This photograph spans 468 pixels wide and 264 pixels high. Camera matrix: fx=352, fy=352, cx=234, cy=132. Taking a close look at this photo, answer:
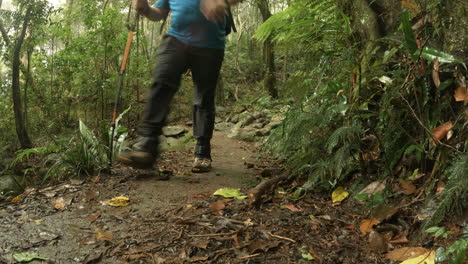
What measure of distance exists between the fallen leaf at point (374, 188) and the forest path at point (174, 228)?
0.18 m

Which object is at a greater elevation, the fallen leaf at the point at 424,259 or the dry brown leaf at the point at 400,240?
the fallen leaf at the point at 424,259

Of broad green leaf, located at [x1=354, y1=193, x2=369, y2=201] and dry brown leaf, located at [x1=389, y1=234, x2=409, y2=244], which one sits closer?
dry brown leaf, located at [x1=389, y1=234, x2=409, y2=244]

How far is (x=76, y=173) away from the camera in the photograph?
3.22 m

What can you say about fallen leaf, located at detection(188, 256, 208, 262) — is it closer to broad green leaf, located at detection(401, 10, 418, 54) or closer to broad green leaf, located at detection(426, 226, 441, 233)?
broad green leaf, located at detection(426, 226, 441, 233)

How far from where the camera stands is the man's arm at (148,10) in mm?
3121

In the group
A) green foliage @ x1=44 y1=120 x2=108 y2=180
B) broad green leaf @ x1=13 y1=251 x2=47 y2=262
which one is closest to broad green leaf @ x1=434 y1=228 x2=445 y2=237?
broad green leaf @ x1=13 y1=251 x2=47 y2=262

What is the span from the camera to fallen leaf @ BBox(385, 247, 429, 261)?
1.56 m

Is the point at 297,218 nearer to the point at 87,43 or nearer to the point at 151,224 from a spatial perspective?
the point at 151,224

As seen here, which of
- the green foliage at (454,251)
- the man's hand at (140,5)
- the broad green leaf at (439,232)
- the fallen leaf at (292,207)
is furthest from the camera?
the man's hand at (140,5)

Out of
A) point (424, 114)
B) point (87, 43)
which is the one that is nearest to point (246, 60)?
point (87, 43)

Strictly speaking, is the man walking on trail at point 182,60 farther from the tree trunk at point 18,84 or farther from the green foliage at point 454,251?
the tree trunk at point 18,84

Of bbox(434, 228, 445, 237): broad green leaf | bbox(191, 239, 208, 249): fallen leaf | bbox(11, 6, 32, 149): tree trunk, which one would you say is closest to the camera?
bbox(434, 228, 445, 237): broad green leaf

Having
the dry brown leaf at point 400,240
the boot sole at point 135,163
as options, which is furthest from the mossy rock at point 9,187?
the dry brown leaf at point 400,240

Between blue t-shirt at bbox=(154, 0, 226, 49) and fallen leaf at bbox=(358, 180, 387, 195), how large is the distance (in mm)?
1801
